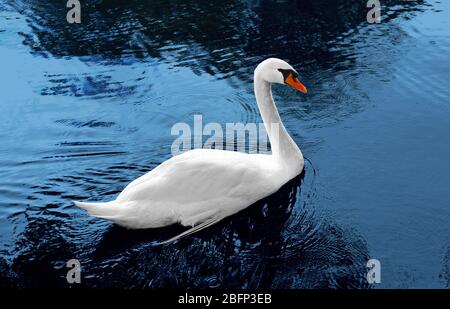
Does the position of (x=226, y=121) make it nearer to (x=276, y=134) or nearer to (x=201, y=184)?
(x=276, y=134)

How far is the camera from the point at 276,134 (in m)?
7.97

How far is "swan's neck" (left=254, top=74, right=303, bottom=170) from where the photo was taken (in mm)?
7906

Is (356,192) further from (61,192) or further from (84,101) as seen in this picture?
(84,101)

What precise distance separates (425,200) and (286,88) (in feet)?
11.4

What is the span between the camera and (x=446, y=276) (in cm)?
643

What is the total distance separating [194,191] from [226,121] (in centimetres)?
264

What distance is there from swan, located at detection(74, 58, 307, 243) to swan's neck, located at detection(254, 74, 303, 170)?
0.11 meters

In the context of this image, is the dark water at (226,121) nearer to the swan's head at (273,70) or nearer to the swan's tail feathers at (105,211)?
the swan's tail feathers at (105,211)

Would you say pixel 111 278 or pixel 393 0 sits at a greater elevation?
pixel 393 0

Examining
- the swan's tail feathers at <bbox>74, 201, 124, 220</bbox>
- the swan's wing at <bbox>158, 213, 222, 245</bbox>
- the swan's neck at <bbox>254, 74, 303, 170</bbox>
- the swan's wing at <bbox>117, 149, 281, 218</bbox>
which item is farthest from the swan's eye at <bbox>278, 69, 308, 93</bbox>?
the swan's tail feathers at <bbox>74, 201, 124, 220</bbox>

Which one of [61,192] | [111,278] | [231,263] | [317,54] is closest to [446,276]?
[231,263]

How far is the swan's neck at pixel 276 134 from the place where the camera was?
791 centimetres

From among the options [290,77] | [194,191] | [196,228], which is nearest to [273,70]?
[290,77]

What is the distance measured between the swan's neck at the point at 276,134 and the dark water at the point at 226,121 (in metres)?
0.35
